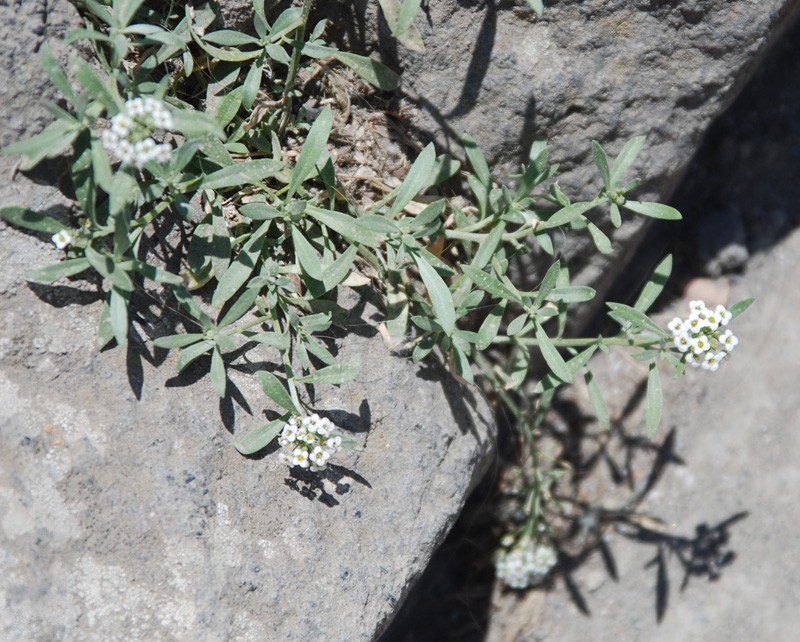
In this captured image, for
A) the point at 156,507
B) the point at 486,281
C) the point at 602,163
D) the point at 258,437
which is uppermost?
the point at 602,163

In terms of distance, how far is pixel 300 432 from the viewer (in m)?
2.56

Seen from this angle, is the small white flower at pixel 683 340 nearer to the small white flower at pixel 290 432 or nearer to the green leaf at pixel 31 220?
the small white flower at pixel 290 432

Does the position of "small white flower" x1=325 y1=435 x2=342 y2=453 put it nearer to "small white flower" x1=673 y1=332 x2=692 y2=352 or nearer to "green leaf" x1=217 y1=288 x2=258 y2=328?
"green leaf" x1=217 y1=288 x2=258 y2=328

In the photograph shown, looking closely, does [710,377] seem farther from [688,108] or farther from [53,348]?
[53,348]

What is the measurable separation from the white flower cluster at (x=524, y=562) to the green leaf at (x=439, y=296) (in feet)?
6.11

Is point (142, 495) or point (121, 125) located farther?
point (142, 495)

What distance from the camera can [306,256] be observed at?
104 inches

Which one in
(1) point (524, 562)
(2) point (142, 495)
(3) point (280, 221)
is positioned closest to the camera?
(2) point (142, 495)

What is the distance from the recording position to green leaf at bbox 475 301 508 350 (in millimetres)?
2748

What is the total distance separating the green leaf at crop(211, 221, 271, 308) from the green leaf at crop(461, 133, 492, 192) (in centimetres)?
91

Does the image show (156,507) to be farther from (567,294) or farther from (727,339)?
(727,339)

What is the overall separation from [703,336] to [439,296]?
1028mm

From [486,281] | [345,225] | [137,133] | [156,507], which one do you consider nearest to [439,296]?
[486,281]

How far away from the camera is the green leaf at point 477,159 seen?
2.87 m
